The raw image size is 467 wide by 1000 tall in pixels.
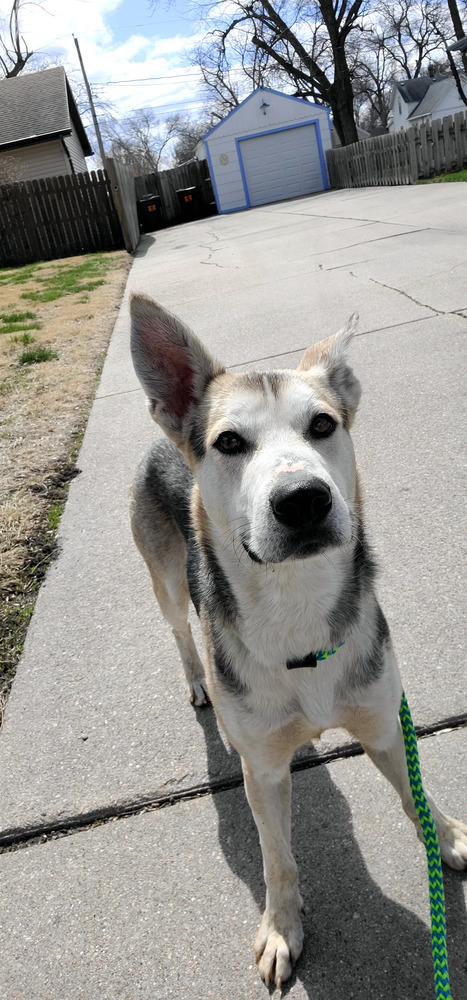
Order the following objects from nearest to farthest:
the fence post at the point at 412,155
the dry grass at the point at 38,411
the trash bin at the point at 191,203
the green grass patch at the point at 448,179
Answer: the dry grass at the point at 38,411 < the green grass patch at the point at 448,179 < the fence post at the point at 412,155 < the trash bin at the point at 191,203

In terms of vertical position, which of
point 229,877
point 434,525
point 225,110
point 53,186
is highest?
point 225,110

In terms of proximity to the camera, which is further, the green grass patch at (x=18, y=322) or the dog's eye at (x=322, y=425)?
the green grass patch at (x=18, y=322)

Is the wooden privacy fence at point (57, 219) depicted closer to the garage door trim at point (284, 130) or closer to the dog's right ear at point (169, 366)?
the garage door trim at point (284, 130)

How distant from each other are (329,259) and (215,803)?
428 inches

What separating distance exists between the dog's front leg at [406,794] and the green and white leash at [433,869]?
0.06 m

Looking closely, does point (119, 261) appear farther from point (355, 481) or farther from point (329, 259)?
point (355, 481)

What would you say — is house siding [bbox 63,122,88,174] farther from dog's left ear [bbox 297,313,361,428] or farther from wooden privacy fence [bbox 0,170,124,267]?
dog's left ear [bbox 297,313,361,428]

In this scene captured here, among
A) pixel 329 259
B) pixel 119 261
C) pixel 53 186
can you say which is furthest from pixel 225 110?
pixel 329 259

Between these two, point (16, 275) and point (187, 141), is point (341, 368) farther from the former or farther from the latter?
point (187, 141)

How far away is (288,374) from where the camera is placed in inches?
99.0

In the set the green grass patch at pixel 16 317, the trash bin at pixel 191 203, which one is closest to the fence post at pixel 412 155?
the trash bin at pixel 191 203

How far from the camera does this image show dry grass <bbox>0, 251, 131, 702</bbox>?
443 cm

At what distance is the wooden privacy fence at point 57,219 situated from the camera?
22.9m

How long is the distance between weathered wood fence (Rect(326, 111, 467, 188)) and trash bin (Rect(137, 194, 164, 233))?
10126 mm
